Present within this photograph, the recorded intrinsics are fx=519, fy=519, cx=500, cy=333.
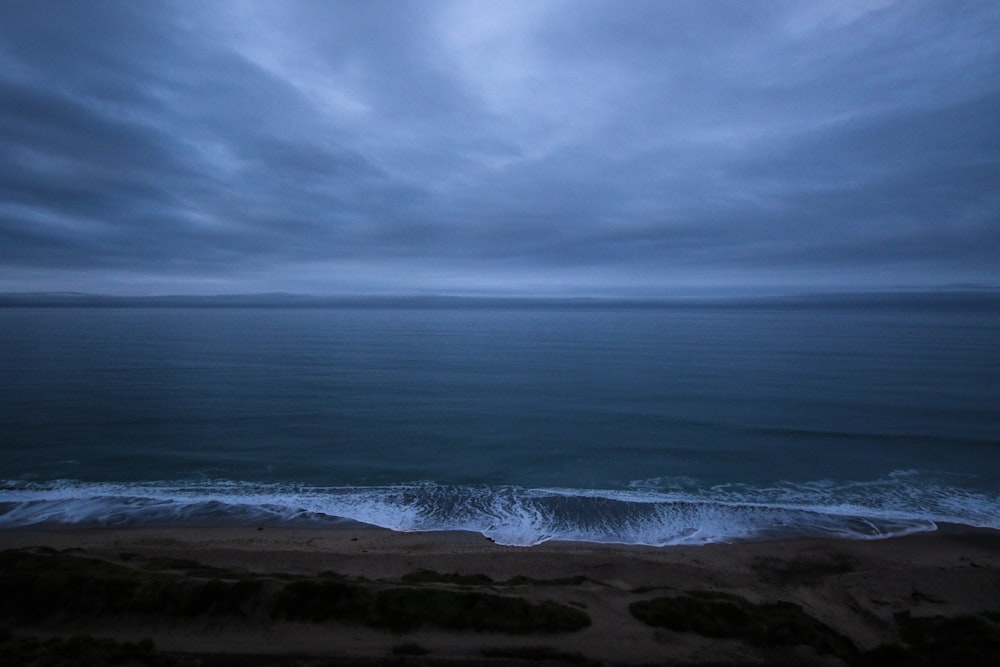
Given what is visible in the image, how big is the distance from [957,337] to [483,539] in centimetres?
6985

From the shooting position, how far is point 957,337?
58.2 m

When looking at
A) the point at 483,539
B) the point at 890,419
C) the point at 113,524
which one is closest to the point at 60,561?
the point at 113,524

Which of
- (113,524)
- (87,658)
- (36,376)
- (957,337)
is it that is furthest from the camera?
(957,337)

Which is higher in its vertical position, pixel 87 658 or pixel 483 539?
pixel 87 658

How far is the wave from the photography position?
1210 cm

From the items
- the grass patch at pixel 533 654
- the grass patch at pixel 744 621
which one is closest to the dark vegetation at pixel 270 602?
the grass patch at pixel 533 654

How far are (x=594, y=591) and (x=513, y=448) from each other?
10.3 m

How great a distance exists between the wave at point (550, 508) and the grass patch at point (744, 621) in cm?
347

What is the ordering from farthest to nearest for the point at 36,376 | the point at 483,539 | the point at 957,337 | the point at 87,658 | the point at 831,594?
the point at 957,337 → the point at 36,376 → the point at 483,539 → the point at 831,594 → the point at 87,658

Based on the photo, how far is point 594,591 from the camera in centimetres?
833

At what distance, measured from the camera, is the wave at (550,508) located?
12.1 m

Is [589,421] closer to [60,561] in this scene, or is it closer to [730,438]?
[730,438]

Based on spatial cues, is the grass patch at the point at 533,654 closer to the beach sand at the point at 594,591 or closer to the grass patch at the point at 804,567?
the beach sand at the point at 594,591

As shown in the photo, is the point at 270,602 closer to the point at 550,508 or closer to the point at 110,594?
the point at 110,594
